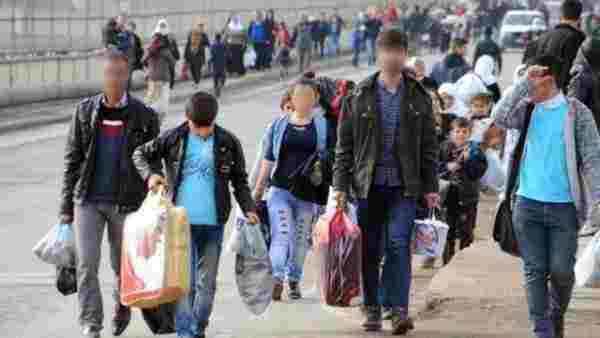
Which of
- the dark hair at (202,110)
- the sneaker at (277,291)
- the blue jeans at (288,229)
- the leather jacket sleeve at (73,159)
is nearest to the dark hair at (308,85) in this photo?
the blue jeans at (288,229)

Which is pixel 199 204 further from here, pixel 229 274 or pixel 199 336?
pixel 229 274

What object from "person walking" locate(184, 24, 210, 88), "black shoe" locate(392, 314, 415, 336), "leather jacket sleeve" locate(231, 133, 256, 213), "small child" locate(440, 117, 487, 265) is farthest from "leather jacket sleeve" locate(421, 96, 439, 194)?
"person walking" locate(184, 24, 210, 88)

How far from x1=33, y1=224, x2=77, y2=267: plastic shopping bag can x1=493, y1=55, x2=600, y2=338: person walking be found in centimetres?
252

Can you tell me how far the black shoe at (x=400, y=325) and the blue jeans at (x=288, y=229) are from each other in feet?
5.93

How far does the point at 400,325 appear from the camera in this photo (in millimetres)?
9789

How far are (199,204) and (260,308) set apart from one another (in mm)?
823

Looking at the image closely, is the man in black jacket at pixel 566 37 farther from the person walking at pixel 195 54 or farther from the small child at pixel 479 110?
the person walking at pixel 195 54

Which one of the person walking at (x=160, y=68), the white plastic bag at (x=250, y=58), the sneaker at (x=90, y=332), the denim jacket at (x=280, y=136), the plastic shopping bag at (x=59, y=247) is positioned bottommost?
the white plastic bag at (x=250, y=58)

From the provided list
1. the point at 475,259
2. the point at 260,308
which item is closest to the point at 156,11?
the point at 475,259

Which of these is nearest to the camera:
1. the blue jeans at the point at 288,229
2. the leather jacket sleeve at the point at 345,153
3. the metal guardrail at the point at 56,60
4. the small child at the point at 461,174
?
the leather jacket sleeve at the point at 345,153

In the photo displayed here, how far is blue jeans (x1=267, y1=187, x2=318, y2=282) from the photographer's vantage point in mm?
11531

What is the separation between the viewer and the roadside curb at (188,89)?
2733 cm

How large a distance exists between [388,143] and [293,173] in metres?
1.82

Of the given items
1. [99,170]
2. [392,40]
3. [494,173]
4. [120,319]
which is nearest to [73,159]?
[99,170]
